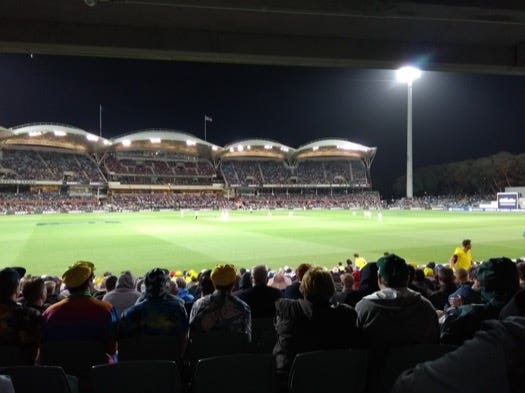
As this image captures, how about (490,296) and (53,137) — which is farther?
(53,137)

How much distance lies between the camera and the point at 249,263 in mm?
17828

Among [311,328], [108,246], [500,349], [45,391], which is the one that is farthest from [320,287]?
[108,246]

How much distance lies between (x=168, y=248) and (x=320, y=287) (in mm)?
19229

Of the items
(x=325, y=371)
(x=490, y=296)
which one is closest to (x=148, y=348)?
(x=325, y=371)

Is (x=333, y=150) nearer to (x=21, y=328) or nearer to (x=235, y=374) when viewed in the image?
(x=21, y=328)

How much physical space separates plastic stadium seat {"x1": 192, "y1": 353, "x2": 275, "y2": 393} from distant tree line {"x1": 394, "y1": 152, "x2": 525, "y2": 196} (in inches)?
4775

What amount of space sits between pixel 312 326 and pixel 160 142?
299ft

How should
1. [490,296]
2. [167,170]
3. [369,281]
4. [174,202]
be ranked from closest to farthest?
[490,296], [369,281], [174,202], [167,170]

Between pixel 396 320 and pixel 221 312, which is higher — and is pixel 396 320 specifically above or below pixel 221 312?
above

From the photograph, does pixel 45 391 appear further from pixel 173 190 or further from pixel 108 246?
pixel 173 190

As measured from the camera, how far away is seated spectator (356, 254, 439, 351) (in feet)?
12.4

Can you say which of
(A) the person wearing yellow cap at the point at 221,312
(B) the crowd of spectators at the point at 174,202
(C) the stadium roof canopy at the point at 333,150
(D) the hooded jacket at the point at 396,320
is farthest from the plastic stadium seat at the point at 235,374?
(C) the stadium roof canopy at the point at 333,150

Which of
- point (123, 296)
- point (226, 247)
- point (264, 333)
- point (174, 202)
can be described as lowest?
point (226, 247)

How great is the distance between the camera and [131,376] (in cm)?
297
